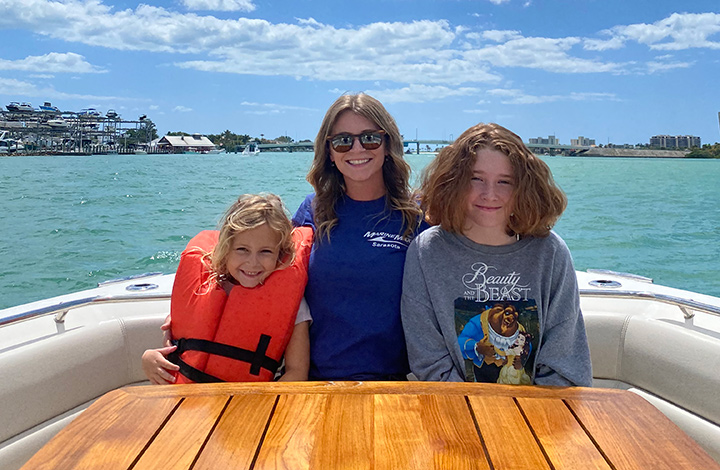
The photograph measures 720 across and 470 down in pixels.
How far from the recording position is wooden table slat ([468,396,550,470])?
1.00 m

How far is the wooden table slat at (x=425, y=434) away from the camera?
99cm

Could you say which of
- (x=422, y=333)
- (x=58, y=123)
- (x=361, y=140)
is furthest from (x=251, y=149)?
(x=422, y=333)

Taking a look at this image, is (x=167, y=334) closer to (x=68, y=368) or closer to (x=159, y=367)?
(x=159, y=367)

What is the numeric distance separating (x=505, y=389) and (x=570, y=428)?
18cm

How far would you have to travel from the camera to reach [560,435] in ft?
3.55

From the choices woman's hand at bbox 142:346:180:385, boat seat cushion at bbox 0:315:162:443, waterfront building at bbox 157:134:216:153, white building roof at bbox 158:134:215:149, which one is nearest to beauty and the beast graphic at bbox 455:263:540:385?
woman's hand at bbox 142:346:180:385

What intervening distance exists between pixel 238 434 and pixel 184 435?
99 millimetres

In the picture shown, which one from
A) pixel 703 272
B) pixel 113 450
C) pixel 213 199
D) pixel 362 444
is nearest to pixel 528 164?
pixel 362 444

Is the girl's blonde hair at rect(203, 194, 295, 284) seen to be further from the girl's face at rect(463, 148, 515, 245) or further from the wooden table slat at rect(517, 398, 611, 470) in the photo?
the wooden table slat at rect(517, 398, 611, 470)

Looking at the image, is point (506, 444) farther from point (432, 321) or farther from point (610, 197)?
point (610, 197)

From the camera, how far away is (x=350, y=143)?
184 cm

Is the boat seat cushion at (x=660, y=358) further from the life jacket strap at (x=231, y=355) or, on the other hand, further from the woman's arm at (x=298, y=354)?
the life jacket strap at (x=231, y=355)

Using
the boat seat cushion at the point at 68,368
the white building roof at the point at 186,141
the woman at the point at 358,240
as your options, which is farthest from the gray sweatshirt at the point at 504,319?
the white building roof at the point at 186,141

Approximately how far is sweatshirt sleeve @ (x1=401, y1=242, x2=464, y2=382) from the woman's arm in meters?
0.30
